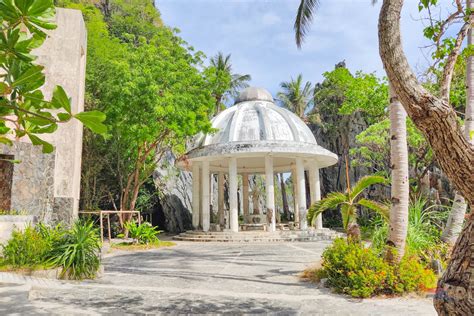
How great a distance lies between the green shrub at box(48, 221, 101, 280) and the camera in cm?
862

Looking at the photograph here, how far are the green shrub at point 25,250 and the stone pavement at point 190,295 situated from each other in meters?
1.14

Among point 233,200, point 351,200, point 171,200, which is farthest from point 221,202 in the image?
point 351,200

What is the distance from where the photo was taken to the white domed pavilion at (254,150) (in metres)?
21.0

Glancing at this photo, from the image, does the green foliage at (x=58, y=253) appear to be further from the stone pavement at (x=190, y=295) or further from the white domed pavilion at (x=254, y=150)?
the white domed pavilion at (x=254, y=150)

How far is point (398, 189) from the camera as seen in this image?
23.7ft

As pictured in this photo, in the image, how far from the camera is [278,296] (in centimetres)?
692

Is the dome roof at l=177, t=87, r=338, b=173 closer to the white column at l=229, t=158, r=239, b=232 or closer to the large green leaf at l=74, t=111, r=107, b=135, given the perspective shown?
the white column at l=229, t=158, r=239, b=232

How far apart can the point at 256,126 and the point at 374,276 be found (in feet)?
54.0

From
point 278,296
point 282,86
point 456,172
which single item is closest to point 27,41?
point 456,172

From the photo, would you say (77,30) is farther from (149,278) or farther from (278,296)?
(278,296)

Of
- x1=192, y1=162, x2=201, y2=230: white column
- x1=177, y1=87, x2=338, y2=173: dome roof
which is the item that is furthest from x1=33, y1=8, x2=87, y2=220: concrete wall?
x1=192, y1=162, x2=201, y2=230: white column

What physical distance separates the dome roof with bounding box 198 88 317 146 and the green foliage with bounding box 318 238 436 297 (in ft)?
47.5

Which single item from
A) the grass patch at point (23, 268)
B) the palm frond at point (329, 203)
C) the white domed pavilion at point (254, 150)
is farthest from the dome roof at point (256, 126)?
the grass patch at point (23, 268)

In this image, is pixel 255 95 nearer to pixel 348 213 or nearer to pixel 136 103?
pixel 136 103
